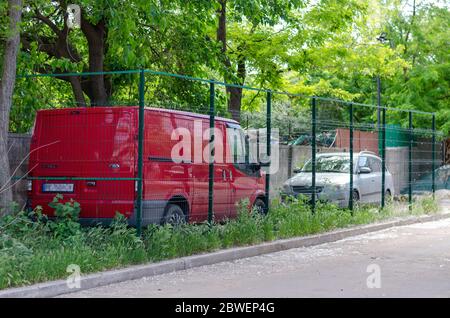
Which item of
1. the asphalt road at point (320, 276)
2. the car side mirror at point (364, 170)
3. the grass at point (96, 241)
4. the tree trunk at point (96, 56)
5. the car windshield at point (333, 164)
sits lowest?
the asphalt road at point (320, 276)

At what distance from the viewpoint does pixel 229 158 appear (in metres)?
12.8

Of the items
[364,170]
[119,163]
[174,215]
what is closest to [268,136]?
[174,215]

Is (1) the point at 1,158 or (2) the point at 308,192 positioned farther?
(2) the point at 308,192

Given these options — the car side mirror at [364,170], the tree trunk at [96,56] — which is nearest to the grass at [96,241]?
the tree trunk at [96,56]

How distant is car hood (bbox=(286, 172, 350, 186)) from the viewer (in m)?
16.0

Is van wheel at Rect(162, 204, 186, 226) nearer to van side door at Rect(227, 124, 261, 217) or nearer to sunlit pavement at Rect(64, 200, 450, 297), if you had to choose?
sunlit pavement at Rect(64, 200, 450, 297)

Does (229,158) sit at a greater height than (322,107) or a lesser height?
lesser

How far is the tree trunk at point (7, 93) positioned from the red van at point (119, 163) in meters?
0.98

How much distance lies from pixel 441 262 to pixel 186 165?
14.2 feet

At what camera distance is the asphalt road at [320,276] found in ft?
27.5

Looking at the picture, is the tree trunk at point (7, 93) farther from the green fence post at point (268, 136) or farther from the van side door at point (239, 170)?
the green fence post at point (268, 136)

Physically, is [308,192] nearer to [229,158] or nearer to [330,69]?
[229,158]
